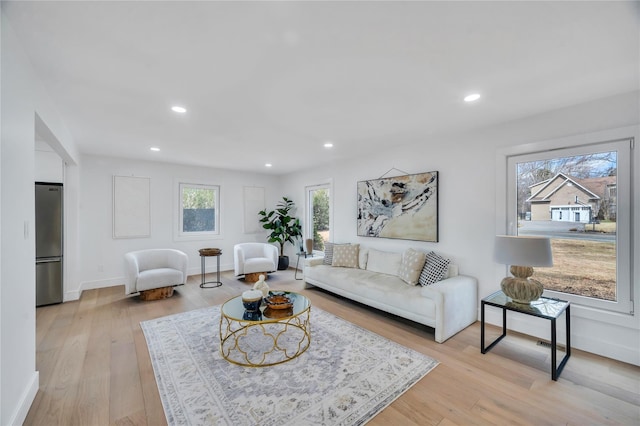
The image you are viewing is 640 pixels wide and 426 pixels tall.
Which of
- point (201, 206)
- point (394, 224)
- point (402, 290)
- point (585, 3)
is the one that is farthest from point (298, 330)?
point (201, 206)

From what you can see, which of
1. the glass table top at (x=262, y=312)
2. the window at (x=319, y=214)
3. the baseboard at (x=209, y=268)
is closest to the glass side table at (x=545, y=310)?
the glass table top at (x=262, y=312)

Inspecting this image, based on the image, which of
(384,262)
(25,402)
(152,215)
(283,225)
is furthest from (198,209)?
(25,402)

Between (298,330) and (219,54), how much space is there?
2.76m

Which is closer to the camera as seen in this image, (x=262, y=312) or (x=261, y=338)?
(x=262, y=312)

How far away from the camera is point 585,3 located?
140 centimetres

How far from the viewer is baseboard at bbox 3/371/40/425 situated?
161 cm

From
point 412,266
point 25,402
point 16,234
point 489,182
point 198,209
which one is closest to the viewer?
point 16,234

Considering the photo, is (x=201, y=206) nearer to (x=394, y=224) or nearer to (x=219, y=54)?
(x=394, y=224)

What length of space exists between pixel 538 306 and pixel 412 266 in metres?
1.31

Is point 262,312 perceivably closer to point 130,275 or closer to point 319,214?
point 130,275

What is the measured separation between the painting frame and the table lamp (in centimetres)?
116

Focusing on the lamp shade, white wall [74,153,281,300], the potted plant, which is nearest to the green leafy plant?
the potted plant

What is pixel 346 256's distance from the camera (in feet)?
14.8

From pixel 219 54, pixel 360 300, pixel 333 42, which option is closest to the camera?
pixel 333 42
